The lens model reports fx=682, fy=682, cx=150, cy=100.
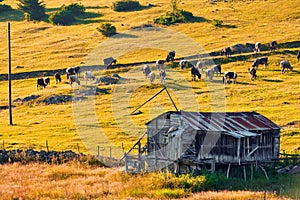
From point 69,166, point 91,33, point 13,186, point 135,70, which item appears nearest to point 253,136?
point 69,166

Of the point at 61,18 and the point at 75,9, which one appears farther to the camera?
the point at 75,9

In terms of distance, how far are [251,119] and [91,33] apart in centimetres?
5944

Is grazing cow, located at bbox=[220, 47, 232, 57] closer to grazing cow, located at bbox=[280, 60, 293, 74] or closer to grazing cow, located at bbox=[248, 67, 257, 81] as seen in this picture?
grazing cow, located at bbox=[280, 60, 293, 74]

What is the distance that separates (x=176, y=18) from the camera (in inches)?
4028

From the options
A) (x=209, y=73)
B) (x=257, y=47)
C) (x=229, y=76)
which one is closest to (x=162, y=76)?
(x=209, y=73)

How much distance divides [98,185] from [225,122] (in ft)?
32.1

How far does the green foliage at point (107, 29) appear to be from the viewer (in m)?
98.3

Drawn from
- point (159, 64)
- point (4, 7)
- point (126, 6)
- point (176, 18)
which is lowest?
point (159, 64)

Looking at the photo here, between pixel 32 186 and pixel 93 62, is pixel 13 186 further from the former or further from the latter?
pixel 93 62

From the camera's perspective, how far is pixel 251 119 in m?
45.0

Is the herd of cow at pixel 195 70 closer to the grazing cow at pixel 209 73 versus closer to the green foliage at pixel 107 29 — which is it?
the grazing cow at pixel 209 73

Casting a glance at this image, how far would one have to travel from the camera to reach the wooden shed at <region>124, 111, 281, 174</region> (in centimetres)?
4184

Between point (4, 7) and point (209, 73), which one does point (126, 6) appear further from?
point (209, 73)

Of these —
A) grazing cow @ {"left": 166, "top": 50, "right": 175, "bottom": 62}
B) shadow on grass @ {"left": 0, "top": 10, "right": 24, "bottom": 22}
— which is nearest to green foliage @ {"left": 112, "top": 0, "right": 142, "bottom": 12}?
shadow on grass @ {"left": 0, "top": 10, "right": 24, "bottom": 22}
